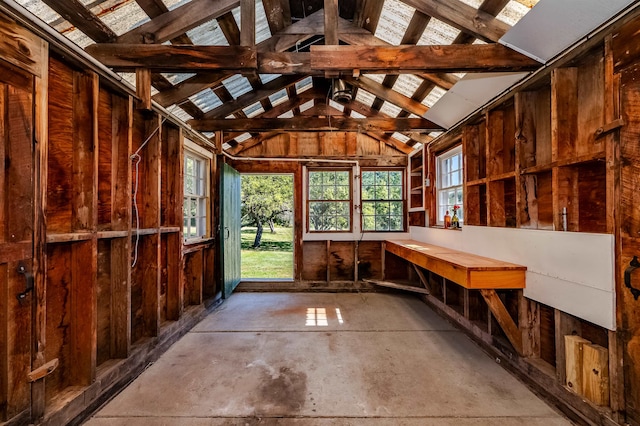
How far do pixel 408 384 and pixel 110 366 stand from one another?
2322 millimetres

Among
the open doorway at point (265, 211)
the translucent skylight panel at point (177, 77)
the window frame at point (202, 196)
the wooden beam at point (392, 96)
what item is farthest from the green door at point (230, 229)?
the open doorway at point (265, 211)

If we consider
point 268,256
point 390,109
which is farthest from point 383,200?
point 268,256

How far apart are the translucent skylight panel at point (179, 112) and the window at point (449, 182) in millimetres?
3553

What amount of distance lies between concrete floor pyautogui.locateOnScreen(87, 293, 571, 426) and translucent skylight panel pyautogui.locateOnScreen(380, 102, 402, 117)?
308 centimetres

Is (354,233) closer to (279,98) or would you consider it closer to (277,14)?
(279,98)

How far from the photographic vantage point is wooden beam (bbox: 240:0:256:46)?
2256 millimetres

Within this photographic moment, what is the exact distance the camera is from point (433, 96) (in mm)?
3459

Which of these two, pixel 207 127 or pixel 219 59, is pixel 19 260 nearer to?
pixel 219 59

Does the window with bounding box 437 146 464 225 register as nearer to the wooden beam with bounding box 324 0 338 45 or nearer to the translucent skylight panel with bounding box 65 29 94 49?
the wooden beam with bounding box 324 0 338 45

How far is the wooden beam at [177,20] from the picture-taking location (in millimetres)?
2270

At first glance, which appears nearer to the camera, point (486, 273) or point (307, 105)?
point (486, 273)

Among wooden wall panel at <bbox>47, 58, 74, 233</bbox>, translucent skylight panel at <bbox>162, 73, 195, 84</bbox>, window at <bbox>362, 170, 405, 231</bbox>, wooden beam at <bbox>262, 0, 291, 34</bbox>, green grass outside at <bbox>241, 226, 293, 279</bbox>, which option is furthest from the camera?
green grass outside at <bbox>241, 226, 293, 279</bbox>

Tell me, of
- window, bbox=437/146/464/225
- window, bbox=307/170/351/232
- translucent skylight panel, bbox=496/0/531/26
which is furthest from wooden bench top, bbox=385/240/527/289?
window, bbox=307/170/351/232

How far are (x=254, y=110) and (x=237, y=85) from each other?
1.04m
